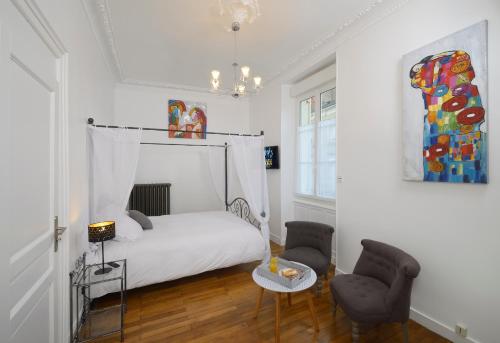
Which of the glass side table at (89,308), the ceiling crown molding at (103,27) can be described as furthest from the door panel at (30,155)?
the ceiling crown molding at (103,27)

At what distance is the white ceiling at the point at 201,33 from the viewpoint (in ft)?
8.11

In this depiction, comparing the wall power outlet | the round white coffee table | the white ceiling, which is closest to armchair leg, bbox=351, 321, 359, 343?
the round white coffee table

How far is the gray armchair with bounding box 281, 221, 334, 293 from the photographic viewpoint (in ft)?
8.54

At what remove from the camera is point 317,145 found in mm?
3793

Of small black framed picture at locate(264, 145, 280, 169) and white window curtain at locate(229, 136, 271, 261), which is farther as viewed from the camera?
small black framed picture at locate(264, 145, 280, 169)

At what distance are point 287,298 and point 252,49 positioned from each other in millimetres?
3284

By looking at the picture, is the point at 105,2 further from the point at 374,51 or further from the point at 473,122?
the point at 473,122

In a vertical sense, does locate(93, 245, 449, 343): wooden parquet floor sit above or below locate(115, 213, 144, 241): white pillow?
below

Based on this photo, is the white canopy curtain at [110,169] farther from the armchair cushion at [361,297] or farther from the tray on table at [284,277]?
the armchair cushion at [361,297]

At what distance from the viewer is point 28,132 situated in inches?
48.6

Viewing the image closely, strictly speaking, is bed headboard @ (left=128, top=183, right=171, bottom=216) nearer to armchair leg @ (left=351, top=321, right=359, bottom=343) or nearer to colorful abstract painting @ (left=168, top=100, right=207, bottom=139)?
colorful abstract painting @ (left=168, top=100, right=207, bottom=139)

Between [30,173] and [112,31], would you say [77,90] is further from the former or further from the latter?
[112,31]

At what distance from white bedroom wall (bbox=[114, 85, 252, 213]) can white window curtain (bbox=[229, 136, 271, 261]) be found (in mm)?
1216

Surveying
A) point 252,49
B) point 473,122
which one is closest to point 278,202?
point 252,49
